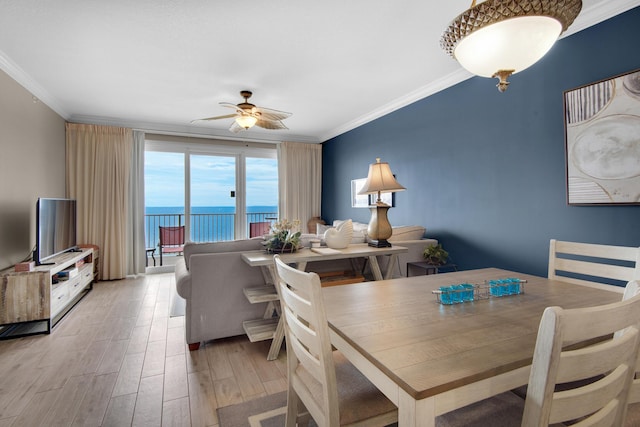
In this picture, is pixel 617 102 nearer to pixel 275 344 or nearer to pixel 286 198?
pixel 275 344

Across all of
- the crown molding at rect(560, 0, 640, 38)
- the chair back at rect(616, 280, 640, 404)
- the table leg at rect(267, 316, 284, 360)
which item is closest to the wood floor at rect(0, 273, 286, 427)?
A: the table leg at rect(267, 316, 284, 360)

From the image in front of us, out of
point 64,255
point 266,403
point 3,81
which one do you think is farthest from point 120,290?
point 266,403

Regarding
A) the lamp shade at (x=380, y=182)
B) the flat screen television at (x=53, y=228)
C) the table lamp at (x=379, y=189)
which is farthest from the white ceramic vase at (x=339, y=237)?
the flat screen television at (x=53, y=228)

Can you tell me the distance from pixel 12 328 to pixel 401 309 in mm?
3600

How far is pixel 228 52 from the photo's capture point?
109 inches

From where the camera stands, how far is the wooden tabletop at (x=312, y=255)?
87.9 inches

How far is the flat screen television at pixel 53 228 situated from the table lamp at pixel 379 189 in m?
3.09

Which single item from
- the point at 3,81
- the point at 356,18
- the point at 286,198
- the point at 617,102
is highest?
the point at 356,18

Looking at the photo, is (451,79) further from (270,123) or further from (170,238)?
(170,238)

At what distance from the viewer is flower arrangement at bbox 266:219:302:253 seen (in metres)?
2.52

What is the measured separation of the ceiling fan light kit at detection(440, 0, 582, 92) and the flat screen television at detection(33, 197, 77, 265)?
373 centimetres

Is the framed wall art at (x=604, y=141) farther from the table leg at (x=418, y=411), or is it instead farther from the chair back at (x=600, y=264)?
the table leg at (x=418, y=411)

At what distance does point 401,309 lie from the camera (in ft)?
3.99

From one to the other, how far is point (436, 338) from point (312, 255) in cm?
150
